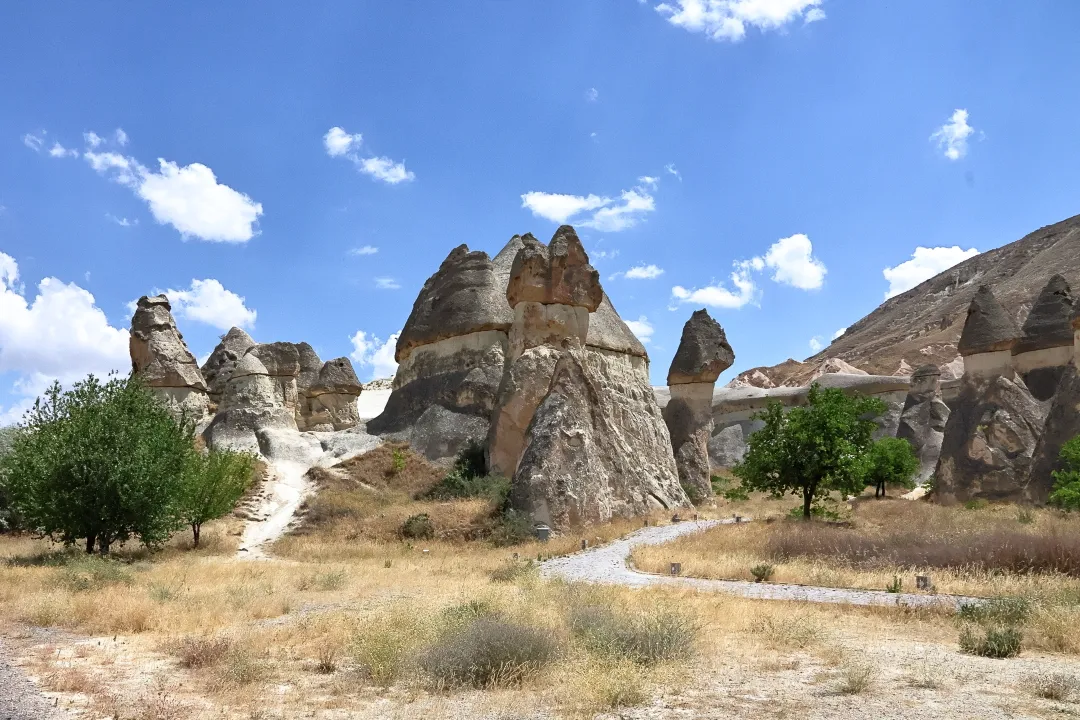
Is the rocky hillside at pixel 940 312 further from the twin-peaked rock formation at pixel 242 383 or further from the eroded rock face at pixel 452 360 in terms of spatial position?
the eroded rock face at pixel 452 360

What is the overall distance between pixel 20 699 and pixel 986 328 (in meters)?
28.0

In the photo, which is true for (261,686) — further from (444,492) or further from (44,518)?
(444,492)

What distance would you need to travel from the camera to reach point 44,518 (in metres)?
15.7

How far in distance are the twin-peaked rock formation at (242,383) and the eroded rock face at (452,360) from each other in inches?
150

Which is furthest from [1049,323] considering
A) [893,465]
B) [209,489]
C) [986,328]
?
[209,489]

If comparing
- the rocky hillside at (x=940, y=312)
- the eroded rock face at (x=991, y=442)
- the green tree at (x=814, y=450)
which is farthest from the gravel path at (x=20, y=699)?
the rocky hillside at (x=940, y=312)

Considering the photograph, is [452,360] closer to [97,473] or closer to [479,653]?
[97,473]

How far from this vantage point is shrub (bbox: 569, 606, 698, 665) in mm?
6609

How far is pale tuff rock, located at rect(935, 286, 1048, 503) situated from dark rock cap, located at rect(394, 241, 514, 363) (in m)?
15.2

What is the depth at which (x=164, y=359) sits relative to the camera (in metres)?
29.0

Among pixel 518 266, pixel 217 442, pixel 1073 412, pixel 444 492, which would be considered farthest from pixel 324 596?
pixel 1073 412

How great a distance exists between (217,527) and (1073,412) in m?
22.8

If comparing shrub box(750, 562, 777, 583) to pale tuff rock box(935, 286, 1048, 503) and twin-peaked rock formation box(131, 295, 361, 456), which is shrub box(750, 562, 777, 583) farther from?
pale tuff rock box(935, 286, 1048, 503)

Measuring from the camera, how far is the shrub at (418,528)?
18078 millimetres
